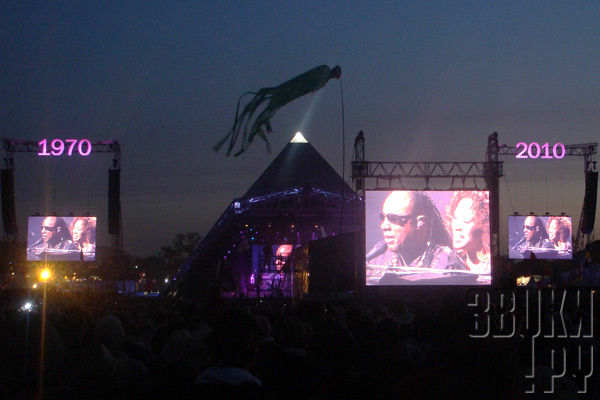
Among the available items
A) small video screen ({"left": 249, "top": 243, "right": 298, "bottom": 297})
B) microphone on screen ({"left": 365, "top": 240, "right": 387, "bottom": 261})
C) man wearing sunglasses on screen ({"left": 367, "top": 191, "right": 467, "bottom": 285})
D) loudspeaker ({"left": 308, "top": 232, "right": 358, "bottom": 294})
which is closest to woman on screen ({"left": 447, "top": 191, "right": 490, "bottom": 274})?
man wearing sunglasses on screen ({"left": 367, "top": 191, "right": 467, "bottom": 285})

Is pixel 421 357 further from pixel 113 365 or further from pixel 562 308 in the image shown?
pixel 113 365

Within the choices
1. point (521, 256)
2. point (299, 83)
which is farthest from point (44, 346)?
point (521, 256)

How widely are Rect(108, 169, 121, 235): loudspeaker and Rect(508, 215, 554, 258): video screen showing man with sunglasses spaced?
14.7 metres

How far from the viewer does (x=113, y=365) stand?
4184mm

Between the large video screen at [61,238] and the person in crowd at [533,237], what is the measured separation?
17156mm

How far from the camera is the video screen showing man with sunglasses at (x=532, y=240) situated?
29297 millimetres

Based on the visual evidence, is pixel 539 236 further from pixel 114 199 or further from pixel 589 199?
pixel 114 199

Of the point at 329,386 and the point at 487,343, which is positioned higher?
the point at 487,343

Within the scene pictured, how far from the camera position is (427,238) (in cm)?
2105

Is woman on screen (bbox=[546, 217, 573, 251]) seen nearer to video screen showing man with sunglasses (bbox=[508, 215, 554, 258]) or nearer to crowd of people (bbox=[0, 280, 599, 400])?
video screen showing man with sunglasses (bbox=[508, 215, 554, 258])

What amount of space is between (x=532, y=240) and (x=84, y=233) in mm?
18064

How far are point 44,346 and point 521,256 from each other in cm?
2679

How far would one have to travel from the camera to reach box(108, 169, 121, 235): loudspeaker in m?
28.3

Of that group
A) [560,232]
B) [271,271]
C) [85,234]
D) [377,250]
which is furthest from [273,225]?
[377,250]
